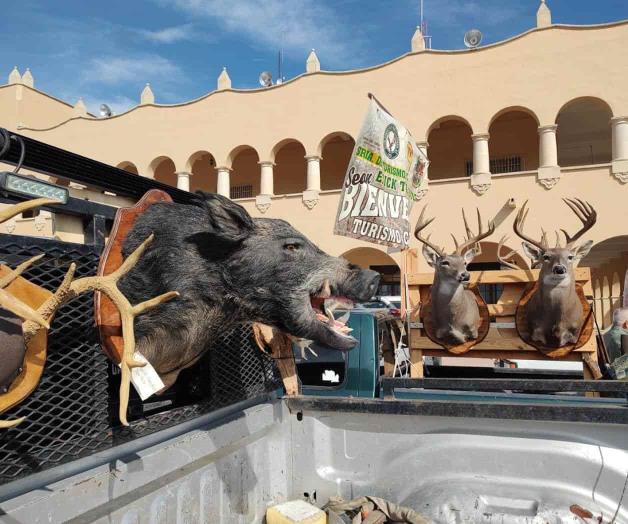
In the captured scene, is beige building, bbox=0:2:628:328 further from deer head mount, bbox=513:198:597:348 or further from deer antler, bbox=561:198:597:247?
deer head mount, bbox=513:198:597:348

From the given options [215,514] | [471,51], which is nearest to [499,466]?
[215,514]

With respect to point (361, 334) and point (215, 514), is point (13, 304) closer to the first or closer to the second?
point (215, 514)

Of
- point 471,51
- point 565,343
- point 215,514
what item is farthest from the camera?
point 471,51

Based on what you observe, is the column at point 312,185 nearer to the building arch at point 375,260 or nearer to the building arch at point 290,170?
the building arch at point 375,260

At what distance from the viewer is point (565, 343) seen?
220 inches

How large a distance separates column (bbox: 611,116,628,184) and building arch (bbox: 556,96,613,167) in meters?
2.20

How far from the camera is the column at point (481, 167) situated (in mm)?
15328

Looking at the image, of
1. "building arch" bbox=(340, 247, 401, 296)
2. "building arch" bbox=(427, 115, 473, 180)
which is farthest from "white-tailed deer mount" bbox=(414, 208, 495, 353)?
"building arch" bbox=(427, 115, 473, 180)

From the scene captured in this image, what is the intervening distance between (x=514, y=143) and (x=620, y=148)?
4.45 meters

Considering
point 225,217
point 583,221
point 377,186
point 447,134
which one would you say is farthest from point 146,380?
point 447,134

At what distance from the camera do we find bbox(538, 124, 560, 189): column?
576 inches

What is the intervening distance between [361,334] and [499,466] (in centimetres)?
224

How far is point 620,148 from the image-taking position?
46.7ft

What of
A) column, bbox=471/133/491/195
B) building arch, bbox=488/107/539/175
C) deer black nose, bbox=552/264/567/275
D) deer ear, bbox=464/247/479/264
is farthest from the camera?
building arch, bbox=488/107/539/175
